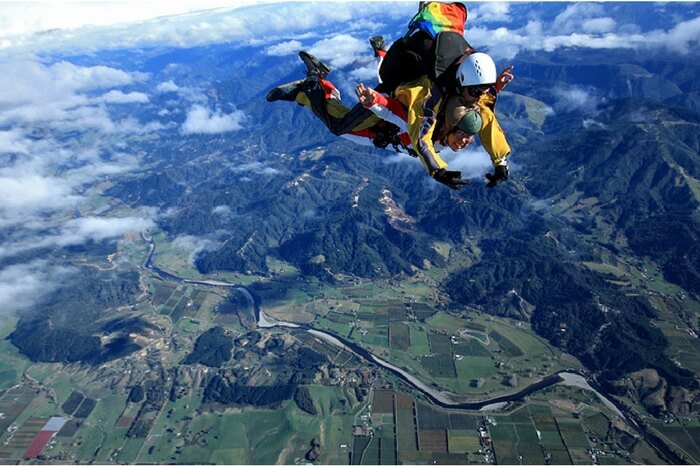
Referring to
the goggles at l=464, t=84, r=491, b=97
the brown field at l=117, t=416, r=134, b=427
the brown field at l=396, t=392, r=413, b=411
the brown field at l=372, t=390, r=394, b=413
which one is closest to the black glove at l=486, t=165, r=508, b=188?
the goggles at l=464, t=84, r=491, b=97

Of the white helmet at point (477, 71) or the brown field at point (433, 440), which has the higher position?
the white helmet at point (477, 71)

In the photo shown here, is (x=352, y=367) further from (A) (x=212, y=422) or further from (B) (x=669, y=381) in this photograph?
(B) (x=669, y=381)

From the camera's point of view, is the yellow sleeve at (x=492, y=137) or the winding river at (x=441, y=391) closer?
the yellow sleeve at (x=492, y=137)

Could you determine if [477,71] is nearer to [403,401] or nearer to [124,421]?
[403,401]

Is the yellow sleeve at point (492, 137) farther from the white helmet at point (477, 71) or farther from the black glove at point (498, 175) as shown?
the white helmet at point (477, 71)

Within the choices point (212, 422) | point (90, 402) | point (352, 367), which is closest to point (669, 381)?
point (352, 367)

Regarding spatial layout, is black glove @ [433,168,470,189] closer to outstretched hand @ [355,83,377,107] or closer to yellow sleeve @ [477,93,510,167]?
yellow sleeve @ [477,93,510,167]

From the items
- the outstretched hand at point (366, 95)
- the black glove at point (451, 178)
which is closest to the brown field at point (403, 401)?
the outstretched hand at point (366, 95)

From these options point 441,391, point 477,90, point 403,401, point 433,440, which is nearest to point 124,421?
point 403,401

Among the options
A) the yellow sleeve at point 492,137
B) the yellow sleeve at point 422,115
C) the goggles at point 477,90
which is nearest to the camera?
the yellow sleeve at point 422,115
